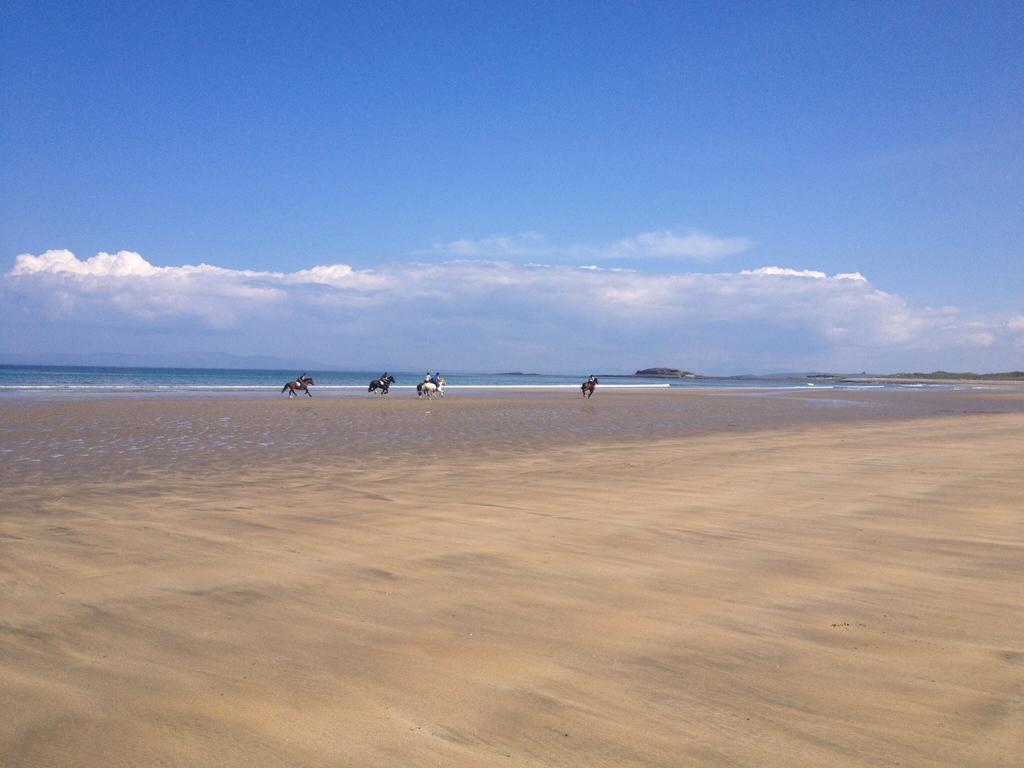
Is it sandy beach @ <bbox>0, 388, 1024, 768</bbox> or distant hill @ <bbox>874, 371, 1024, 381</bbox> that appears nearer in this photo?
sandy beach @ <bbox>0, 388, 1024, 768</bbox>

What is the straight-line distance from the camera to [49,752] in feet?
9.50

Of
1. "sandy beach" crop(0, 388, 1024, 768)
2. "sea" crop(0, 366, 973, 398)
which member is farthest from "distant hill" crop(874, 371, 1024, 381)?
"sandy beach" crop(0, 388, 1024, 768)

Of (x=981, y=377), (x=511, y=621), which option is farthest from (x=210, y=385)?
(x=981, y=377)

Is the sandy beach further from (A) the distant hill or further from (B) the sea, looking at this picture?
(A) the distant hill

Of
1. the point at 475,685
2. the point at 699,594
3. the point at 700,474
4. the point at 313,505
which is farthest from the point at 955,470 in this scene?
the point at 475,685

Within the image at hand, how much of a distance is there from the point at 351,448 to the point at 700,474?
7195 mm

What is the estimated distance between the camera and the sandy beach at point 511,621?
3.04 meters

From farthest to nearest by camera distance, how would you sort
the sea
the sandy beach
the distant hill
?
the distant hill < the sea < the sandy beach

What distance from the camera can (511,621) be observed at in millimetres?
4477

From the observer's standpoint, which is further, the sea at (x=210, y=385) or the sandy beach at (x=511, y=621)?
the sea at (x=210, y=385)

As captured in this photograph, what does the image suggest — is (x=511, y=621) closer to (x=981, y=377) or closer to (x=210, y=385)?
(x=210, y=385)

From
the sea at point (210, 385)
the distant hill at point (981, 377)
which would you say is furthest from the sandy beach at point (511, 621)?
the distant hill at point (981, 377)

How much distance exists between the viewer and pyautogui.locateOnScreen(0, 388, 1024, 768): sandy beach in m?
3.04

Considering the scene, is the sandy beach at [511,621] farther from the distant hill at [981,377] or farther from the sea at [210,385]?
the distant hill at [981,377]
